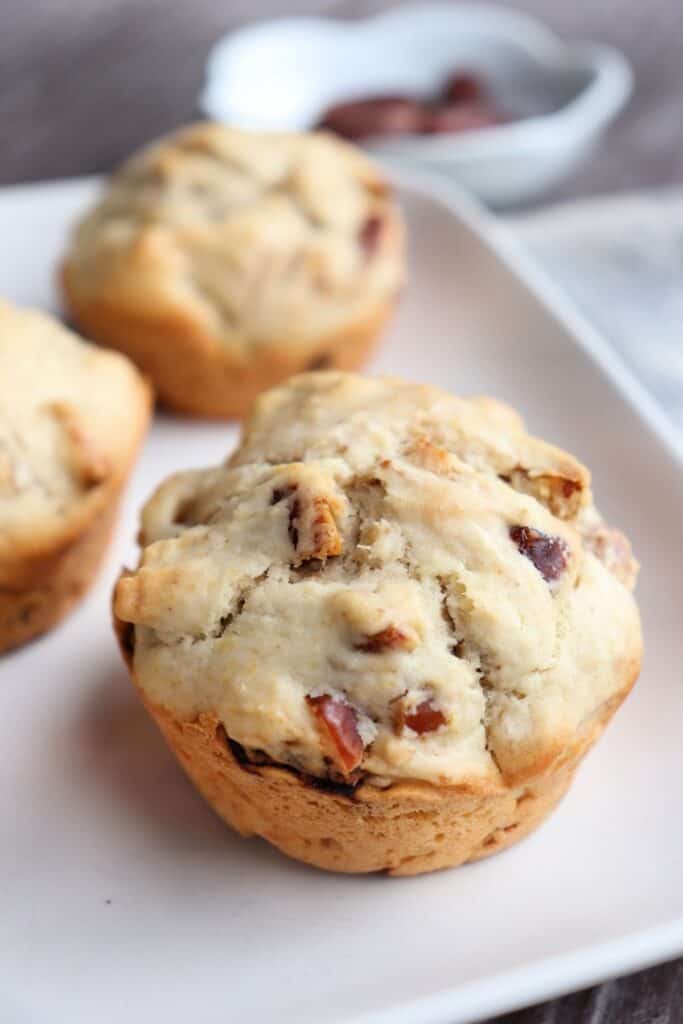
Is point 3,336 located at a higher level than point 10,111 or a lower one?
higher

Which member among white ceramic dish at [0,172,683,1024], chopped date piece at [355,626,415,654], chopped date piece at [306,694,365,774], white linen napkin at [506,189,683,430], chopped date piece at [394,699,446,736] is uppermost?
chopped date piece at [355,626,415,654]

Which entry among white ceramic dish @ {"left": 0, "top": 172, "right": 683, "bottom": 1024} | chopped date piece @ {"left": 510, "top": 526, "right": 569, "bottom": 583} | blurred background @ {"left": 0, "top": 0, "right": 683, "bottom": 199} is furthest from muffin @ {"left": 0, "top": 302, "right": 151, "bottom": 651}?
blurred background @ {"left": 0, "top": 0, "right": 683, "bottom": 199}

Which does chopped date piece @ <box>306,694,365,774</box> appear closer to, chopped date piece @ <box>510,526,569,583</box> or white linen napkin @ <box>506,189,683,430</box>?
chopped date piece @ <box>510,526,569,583</box>

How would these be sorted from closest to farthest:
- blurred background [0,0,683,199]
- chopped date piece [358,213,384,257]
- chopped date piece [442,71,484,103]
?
chopped date piece [358,213,384,257] → chopped date piece [442,71,484,103] → blurred background [0,0,683,199]

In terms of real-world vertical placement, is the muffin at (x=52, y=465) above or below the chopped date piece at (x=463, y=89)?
below

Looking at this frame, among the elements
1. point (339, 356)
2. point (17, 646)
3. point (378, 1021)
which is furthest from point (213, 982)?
point (339, 356)

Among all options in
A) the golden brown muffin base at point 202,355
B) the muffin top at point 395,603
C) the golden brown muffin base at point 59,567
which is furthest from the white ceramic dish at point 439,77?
the muffin top at point 395,603

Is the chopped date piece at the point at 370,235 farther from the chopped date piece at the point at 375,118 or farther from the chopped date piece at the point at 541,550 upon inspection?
the chopped date piece at the point at 541,550

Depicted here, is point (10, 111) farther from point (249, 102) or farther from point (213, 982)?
point (213, 982)
